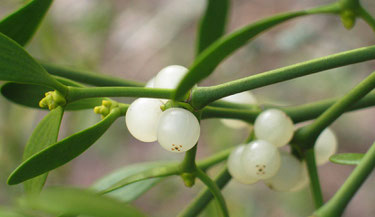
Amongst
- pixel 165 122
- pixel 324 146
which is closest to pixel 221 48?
pixel 165 122

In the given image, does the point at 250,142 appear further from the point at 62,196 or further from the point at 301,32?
the point at 301,32

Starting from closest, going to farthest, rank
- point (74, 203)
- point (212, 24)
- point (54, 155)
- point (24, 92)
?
1. point (74, 203)
2. point (54, 155)
3. point (24, 92)
4. point (212, 24)

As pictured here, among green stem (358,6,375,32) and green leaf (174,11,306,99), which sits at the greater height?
green leaf (174,11,306,99)

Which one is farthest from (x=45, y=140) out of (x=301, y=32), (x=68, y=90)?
(x=301, y=32)

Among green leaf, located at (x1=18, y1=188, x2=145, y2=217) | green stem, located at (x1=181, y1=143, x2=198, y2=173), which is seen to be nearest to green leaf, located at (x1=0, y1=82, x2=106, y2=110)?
green stem, located at (x1=181, y1=143, x2=198, y2=173)

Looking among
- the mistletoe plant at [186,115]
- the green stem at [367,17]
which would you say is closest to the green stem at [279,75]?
the mistletoe plant at [186,115]

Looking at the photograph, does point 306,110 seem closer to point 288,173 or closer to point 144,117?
point 288,173

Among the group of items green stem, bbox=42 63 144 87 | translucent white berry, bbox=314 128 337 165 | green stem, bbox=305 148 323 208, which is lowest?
translucent white berry, bbox=314 128 337 165

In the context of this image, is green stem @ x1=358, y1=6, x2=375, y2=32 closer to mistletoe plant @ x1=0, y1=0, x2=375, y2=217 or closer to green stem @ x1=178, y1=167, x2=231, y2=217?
mistletoe plant @ x1=0, y1=0, x2=375, y2=217

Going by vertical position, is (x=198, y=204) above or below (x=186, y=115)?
below
